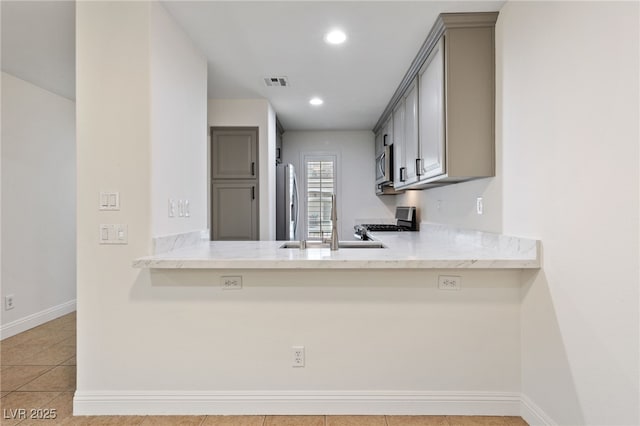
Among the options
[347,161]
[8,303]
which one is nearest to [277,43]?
[347,161]

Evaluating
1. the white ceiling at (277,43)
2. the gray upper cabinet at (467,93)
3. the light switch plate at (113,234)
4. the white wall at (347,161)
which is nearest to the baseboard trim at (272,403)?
the light switch plate at (113,234)

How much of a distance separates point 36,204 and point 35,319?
113cm

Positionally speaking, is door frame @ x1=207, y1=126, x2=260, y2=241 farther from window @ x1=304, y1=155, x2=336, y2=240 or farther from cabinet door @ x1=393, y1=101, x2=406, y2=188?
window @ x1=304, y1=155, x2=336, y2=240

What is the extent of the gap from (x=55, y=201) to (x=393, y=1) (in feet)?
12.5

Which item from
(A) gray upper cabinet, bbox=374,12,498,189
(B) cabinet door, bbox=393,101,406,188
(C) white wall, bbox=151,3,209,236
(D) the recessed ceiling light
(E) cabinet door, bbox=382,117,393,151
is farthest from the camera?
(E) cabinet door, bbox=382,117,393,151

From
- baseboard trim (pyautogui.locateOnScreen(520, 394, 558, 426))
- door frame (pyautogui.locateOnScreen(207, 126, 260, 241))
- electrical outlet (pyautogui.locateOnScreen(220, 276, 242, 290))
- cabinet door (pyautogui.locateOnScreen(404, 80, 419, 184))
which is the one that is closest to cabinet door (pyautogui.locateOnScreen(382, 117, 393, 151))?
cabinet door (pyautogui.locateOnScreen(404, 80, 419, 184))

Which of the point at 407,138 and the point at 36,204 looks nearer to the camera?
the point at 407,138

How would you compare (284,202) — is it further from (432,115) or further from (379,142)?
(432,115)

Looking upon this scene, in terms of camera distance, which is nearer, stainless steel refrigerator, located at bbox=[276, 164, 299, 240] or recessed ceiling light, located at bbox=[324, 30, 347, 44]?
recessed ceiling light, located at bbox=[324, 30, 347, 44]

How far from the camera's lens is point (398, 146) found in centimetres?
366

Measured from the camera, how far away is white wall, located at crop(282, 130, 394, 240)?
5.47 meters

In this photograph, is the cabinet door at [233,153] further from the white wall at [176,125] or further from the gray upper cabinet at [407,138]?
the gray upper cabinet at [407,138]

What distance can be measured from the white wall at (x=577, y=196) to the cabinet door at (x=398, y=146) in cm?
146

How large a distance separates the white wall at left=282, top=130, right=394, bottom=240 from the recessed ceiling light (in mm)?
2964
